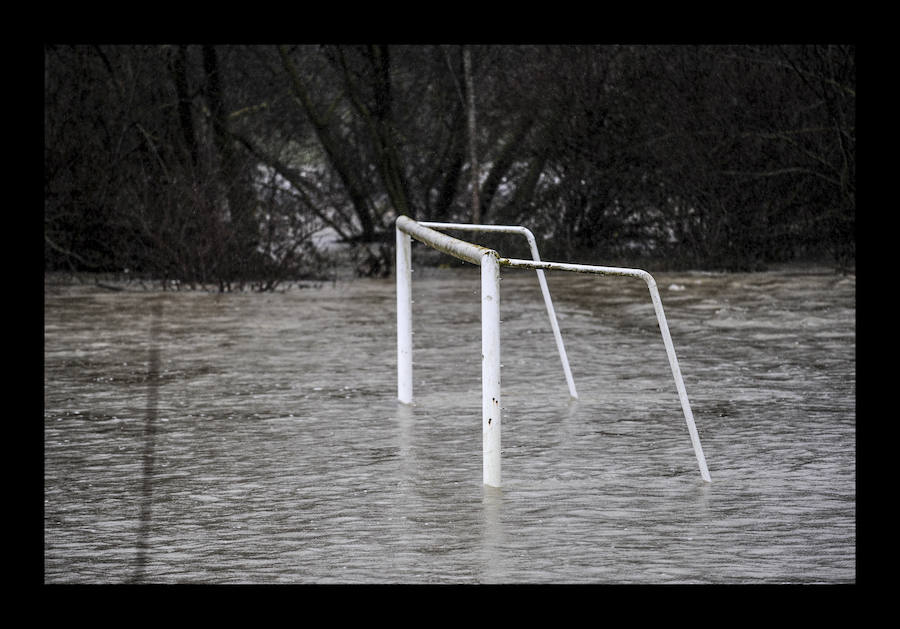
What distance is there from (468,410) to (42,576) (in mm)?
4275

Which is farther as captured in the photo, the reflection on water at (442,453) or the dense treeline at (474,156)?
the dense treeline at (474,156)

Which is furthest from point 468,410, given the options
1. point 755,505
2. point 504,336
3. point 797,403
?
point 504,336

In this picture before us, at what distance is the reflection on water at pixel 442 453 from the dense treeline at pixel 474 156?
13.9 feet

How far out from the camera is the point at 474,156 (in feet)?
71.9

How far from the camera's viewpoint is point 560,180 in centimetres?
2139

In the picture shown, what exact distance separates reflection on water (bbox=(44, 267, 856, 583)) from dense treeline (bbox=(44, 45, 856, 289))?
4.24m

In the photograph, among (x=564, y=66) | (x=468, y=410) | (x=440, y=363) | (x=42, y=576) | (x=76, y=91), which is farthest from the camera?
(x=564, y=66)

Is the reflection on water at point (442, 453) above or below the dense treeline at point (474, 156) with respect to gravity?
below

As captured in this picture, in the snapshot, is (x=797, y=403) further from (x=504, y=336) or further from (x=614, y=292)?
(x=614, y=292)

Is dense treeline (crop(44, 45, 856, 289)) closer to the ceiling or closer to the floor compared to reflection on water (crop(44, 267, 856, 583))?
closer to the ceiling

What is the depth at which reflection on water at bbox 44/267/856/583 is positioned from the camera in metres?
5.61

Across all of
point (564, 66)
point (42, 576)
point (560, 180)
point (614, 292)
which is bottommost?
point (42, 576)

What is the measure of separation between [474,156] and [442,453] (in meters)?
14.5

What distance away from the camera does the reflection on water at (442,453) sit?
221 inches
